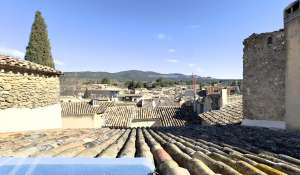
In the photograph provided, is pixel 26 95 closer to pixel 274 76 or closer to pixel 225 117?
pixel 274 76

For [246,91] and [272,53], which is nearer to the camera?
[272,53]

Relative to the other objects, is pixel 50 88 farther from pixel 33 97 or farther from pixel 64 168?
pixel 64 168

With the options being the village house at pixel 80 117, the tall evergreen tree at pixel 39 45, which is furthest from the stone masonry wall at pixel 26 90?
the tall evergreen tree at pixel 39 45

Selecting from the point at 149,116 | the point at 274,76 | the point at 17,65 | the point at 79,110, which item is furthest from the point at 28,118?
the point at 149,116

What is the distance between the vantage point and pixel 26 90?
1251cm

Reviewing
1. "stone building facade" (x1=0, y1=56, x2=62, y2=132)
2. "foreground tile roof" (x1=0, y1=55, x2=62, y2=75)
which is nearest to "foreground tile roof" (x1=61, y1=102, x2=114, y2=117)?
"stone building facade" (x1=0, y1=56, x2=62, y2=132)

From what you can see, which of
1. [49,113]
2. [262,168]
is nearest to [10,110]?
[49,113]

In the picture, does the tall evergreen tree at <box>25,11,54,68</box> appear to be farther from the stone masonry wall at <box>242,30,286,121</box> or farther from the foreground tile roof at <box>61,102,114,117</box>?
the stone masonry wall at <box>242,30,286,121</box>

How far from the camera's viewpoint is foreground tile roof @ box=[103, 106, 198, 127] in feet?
99.3

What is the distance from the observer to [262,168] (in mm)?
3635

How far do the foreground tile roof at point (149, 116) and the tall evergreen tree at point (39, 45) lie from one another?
7875mm

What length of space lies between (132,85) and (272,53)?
110441 mm

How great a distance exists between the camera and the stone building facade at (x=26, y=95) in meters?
10.9

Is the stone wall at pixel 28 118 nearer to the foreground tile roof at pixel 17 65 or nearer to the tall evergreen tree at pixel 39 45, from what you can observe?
the foreground tile roof at pixel 17 65
